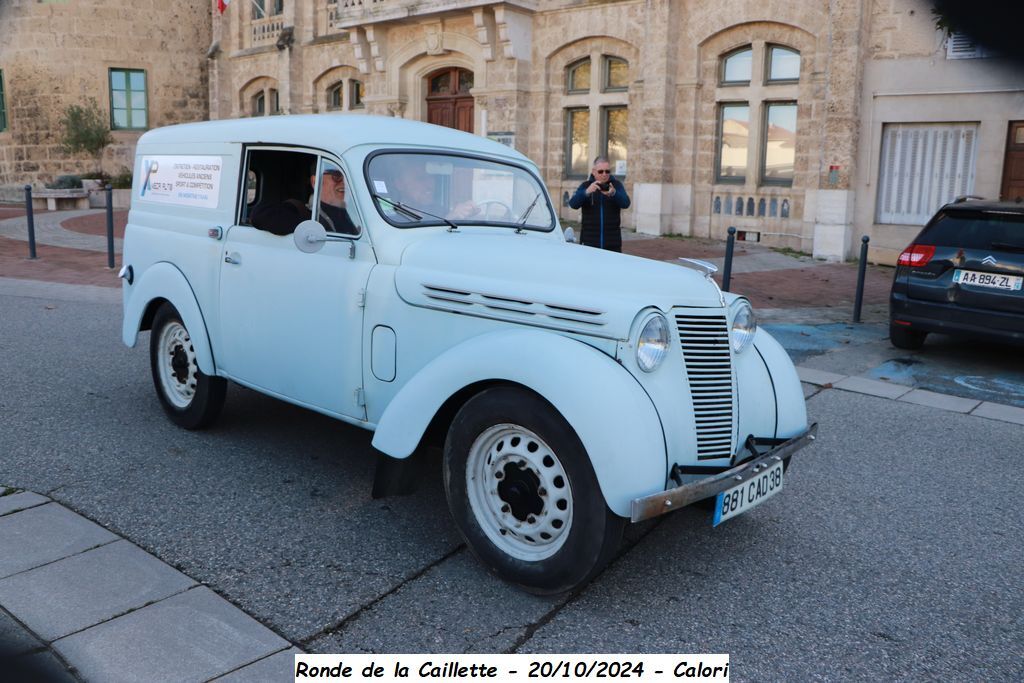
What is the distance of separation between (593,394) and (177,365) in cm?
324

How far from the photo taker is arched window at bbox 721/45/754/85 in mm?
17234

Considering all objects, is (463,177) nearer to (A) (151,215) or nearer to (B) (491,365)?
(B) (491,365)

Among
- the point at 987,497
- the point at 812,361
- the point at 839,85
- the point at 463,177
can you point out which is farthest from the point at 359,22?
the point at 987,497

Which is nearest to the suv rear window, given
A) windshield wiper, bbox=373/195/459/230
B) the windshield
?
the windshield

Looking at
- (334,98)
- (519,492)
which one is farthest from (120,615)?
(334,98)

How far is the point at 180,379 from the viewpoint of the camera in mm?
5434

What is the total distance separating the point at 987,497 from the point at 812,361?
339cm

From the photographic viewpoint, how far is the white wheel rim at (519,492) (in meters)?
3.40

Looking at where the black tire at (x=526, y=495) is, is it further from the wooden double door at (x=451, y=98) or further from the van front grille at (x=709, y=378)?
the wooden double door at (x=451, y=98)

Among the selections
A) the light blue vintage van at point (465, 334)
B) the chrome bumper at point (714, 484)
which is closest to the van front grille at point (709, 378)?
the light blue vintage van at point (465, 334)

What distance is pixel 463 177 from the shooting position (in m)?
4.77

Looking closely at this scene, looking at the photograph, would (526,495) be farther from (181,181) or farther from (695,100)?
(695,100)

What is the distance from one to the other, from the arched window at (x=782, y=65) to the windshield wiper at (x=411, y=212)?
46.2ft

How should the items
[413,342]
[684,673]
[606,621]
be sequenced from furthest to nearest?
1. [413,342]
2. [606,621]
3. [684,673]
